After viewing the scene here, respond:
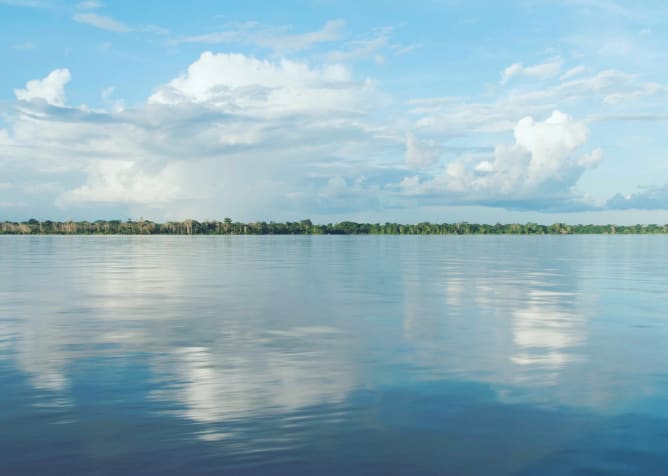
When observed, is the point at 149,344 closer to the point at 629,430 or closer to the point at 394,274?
the point at 629,430

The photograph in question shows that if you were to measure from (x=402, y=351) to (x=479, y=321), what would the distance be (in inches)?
361

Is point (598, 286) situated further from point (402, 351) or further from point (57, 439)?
point (57, 439)

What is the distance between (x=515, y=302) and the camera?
→ 3869cm

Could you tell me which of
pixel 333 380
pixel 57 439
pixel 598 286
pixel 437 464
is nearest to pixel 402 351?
pixel 333 380

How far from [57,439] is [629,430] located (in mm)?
13050

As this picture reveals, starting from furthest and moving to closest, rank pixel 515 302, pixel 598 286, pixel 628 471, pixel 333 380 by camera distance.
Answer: pixel 598 286, pixel 515 302, pixel 333 380, pixel 628 471

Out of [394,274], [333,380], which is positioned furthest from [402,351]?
[394,274]

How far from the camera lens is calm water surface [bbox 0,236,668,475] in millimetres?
12617

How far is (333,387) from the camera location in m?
18.0

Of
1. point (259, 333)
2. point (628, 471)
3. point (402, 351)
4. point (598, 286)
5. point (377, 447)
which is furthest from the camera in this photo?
point (598, 286)

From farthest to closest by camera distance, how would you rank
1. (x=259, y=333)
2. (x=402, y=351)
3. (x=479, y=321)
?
(x=479, y=321) < (x=259, y=333) < (x=402, y=351)

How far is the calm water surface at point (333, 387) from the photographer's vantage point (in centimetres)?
1262

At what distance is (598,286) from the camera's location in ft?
167

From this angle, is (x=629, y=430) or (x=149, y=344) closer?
(x=629, y=430)
